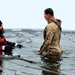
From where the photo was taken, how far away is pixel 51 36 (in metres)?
10.6

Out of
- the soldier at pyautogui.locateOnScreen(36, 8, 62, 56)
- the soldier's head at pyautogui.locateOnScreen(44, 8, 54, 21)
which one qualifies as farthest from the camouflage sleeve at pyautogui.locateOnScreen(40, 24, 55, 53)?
the soldier's head at pyautogui.locateOnScreen(44, 8, 54, 21)

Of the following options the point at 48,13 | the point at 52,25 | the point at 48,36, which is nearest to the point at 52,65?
the point at 48,36

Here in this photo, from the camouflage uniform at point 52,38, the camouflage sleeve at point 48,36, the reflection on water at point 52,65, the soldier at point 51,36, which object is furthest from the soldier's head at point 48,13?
the reflection on water at point 52,65

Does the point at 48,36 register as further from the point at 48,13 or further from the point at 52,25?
the point at 48,13

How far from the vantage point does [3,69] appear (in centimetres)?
942

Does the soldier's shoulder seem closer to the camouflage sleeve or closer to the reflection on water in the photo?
the camouflage sleeve

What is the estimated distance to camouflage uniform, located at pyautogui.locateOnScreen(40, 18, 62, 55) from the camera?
1064 cm

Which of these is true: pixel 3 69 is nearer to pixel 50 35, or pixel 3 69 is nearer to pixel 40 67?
pixel 40 67

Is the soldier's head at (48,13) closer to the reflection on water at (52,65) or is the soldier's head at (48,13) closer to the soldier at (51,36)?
the soldier at (51,36)

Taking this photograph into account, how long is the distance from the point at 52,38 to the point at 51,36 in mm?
224

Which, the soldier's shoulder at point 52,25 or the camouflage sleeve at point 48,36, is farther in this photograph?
the soldier's shoulder at point 52,25

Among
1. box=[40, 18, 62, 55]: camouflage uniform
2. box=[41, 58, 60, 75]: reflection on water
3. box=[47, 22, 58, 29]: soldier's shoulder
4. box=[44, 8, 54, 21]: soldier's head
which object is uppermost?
box=[44, 8, 54, 21]: soldier's head

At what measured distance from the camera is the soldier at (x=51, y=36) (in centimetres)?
1064

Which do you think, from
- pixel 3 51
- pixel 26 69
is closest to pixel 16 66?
pixel 26 69
